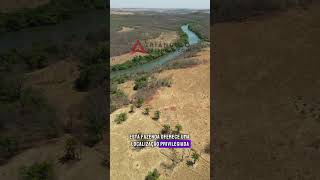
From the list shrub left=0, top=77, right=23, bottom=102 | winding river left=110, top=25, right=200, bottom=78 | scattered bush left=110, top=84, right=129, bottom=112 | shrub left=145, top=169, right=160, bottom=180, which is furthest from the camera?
winding river left=110, top=25, right=200, bottom=78

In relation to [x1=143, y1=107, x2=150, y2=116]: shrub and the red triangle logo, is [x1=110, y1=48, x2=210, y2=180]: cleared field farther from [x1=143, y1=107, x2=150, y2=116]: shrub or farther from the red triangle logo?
the red triangle logo

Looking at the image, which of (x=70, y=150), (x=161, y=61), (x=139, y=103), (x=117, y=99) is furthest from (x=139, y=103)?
(x=161, y=61)

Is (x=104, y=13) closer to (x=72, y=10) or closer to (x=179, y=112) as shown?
(x=72, y=10)

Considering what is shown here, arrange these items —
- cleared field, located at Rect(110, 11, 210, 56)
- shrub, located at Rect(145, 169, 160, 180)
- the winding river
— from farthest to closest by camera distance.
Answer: cleared field, located at Rect(110, 11, 210, 56), the winding river, shrub, located at Rect(145, 169, 160, 180)

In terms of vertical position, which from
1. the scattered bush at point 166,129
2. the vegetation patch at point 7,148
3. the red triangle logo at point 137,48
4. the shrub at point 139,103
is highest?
the red triangle logo at point 137,48

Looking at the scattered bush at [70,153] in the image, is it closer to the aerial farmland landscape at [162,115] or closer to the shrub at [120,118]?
the aerial farmland landscape at [162,115]

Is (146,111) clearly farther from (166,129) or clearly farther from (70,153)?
(70,153)
